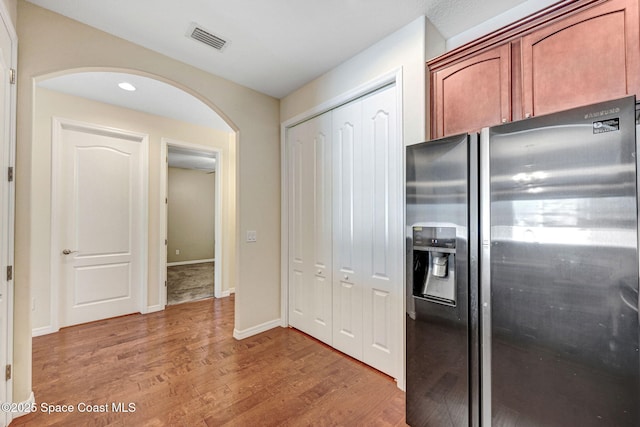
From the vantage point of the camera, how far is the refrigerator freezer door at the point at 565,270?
3.43ft

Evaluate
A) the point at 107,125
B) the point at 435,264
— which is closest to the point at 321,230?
the point at 435,264

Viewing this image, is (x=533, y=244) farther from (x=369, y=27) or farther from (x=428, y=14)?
(x=369, y=27)

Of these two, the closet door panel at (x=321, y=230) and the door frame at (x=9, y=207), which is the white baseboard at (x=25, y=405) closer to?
the door frame at (x=9, y=207)

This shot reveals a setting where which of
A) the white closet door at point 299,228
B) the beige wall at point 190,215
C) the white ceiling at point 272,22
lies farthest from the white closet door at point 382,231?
the beige wall at point 190,215

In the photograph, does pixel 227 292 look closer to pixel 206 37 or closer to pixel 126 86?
pixel 126 86

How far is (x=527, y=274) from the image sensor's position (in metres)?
1.25

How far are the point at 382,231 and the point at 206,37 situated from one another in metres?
2.15

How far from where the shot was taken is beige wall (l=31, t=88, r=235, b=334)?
296cm

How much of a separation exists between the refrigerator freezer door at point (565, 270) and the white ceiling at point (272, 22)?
117 cm

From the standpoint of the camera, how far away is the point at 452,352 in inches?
58.1

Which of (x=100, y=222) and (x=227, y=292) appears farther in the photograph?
(x=227, y=292)

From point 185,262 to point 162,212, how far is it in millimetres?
4413

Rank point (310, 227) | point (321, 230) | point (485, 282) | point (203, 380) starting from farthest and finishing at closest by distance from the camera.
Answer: point (310, 227)
point (321, 230)
point (203, 380)
point (485, 282)

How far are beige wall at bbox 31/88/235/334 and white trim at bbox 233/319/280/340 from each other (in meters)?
1.62
